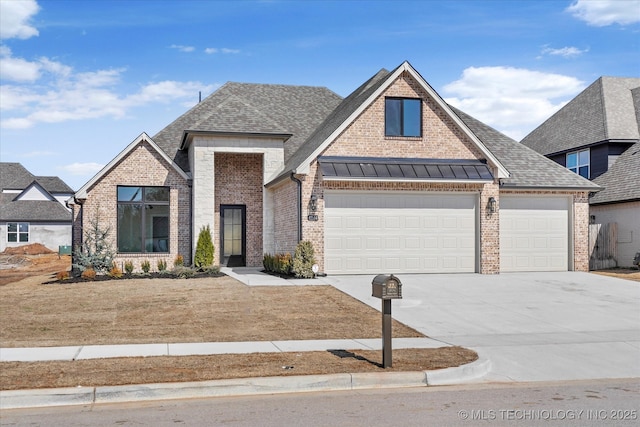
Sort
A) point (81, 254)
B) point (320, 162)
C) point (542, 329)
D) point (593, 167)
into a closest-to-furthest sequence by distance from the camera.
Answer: point (542, 329), point (320, 162), point (81, 254), point (593, 167)

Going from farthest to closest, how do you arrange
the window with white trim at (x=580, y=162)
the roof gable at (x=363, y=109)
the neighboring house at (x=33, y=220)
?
the neighboring house at (x=33, y=220) → the window with white trim at (x=580, y=162) → the roof gable at (x=363, y=109)

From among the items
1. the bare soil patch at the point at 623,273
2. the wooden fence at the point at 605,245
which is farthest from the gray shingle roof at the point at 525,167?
the wooden fence at the point at 605,245

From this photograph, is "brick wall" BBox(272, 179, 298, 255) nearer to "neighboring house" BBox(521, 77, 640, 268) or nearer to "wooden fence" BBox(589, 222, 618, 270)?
"wooden fence" BBox(589, 222, 618, 270)

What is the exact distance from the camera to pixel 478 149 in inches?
852

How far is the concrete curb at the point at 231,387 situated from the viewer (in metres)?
7.54

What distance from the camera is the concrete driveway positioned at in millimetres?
10102

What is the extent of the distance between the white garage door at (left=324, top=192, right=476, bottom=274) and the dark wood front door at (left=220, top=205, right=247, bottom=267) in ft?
19.4

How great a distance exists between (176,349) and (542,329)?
759 centimetres

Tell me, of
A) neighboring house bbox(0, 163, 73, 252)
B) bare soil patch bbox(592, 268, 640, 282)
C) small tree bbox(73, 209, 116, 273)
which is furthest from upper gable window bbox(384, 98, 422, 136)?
neighboring house bbox(0, 163, 73, 252)

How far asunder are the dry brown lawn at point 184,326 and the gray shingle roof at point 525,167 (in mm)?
9415

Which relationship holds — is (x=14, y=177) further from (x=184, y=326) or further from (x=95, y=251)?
(x=184, y=326)

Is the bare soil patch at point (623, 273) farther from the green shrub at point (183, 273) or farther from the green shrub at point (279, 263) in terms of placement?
the green shrub at point (183, 273)

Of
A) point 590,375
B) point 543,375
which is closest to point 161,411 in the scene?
point 543,375

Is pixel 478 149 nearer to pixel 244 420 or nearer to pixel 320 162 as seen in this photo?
pixel 320 162
